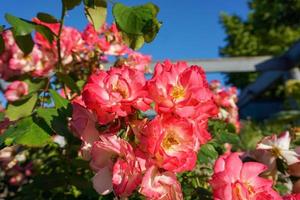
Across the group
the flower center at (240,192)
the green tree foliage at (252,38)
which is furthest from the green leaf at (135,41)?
the green tree foliage at (252,38)

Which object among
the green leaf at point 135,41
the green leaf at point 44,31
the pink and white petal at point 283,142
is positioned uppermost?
the green leaf at point 135,41

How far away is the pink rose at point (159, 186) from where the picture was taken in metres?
0.85

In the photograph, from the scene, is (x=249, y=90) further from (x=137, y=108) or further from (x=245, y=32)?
(x=137, y=108)

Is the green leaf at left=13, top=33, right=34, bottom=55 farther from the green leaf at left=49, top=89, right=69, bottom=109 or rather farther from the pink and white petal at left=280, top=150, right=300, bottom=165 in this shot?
the pink and white petal at left=280, top=150, right=300, bottom=165

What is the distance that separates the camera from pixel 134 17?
1021 millimetres

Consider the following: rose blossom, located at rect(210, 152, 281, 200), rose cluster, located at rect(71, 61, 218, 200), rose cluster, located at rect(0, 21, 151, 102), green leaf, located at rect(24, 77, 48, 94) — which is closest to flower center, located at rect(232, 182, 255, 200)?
rose blossom, located at rect(210, 152, 281, 200)

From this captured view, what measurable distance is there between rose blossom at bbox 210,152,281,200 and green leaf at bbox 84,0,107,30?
1.39 ft

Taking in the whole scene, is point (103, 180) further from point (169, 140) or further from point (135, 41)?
point (135, 41)

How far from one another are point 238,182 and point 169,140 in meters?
0.17

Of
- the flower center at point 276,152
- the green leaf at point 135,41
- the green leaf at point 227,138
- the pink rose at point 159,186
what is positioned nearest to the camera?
the pink rose at point 159,186

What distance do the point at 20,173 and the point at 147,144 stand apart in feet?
6.96

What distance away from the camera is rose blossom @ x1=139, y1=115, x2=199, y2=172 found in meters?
0.85

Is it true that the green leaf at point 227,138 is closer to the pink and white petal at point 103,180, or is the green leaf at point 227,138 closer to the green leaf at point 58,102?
the green leaf at point 58,102

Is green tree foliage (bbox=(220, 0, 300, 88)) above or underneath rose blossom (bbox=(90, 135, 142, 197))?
above
